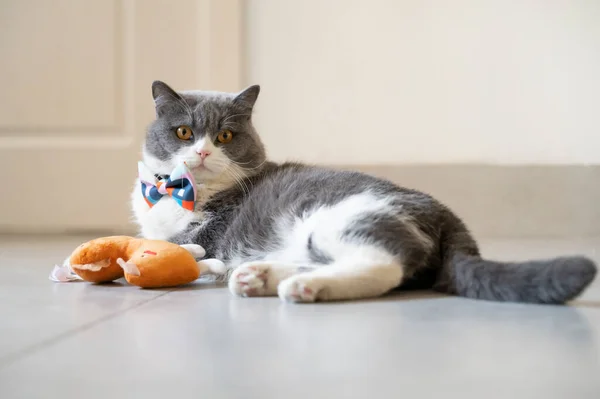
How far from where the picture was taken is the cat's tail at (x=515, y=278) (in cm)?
91

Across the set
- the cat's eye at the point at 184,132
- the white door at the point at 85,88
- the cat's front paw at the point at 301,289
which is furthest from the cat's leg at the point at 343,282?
the white door at the point at 85,88

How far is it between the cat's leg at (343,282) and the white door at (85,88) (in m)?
1.59

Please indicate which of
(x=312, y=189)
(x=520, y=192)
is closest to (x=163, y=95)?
(x=312, y=189)

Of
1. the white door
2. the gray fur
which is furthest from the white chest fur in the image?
the white door

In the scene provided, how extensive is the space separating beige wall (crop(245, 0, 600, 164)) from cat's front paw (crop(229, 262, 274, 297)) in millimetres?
1401

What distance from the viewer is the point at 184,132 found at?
153 cm

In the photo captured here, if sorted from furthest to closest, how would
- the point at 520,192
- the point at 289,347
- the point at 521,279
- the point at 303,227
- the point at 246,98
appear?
1. the point at 520,192
2. the point at 246,98
3. the point at 303,227
4. the point at 521,279
5. the point at 289,347

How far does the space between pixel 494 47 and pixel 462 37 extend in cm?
13

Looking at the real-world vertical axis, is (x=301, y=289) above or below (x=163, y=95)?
below

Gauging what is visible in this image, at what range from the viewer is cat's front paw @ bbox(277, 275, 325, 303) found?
102cm

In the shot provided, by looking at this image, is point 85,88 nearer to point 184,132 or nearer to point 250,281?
point 184,132

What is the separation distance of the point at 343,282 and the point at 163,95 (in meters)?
0.76

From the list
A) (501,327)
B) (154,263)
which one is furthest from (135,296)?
(501,327)

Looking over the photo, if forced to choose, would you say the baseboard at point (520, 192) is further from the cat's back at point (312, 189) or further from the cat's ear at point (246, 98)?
the cat's back at point (312, 189)
